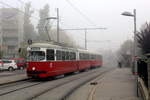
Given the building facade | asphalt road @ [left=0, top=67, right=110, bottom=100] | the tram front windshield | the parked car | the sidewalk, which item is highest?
the building facade

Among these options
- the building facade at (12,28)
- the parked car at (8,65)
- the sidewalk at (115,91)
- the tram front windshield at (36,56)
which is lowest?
the sidewalk at (115,91)

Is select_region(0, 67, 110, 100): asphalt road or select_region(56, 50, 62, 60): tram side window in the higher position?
select_region(56, 50, 62, 60): tram side window

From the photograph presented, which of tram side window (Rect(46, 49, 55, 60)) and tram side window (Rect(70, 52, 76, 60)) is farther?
tram side window (Rect(70, 52, 76, 60))

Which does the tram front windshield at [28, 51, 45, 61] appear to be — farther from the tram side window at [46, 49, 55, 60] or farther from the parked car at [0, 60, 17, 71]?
the parked car at [0, 60, 17, 71]

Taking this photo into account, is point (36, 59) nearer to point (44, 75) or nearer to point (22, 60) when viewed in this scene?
point (44, 75)

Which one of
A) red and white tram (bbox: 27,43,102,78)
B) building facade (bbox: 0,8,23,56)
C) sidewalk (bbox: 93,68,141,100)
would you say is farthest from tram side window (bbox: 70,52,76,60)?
building facade (bbox: 0,8,23,56)

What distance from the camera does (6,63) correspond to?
37812 millimetres

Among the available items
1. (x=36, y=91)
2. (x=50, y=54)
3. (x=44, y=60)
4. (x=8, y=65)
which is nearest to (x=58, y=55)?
(x=50, y=54)

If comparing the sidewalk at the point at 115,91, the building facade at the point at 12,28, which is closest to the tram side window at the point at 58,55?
the sidewalk at the point at 115,91

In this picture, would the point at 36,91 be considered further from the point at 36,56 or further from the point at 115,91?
the point at 36,56

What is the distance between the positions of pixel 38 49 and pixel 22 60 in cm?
2770

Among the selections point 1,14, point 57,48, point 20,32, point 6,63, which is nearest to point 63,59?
point 57,48

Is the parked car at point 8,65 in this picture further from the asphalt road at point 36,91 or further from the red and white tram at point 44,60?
the asphalt road at point 36,91

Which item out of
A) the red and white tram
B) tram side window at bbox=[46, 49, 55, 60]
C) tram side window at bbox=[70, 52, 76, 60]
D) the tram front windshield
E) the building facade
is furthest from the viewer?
the building facade
